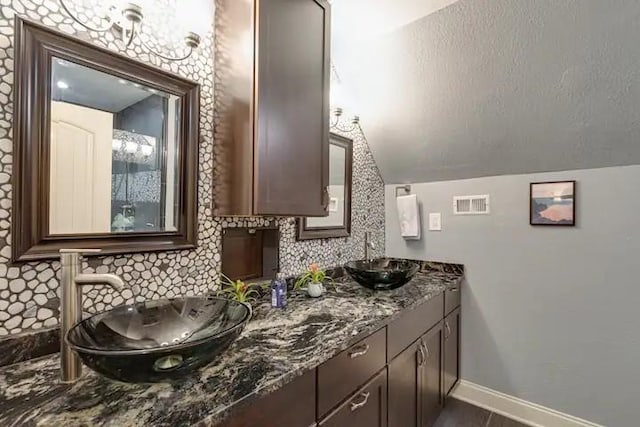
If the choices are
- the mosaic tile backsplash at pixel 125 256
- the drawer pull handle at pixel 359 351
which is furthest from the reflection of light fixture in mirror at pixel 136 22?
the drawer pull handle at pixel 359 351

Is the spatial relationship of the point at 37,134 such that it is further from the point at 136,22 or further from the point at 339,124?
the point at 339,124

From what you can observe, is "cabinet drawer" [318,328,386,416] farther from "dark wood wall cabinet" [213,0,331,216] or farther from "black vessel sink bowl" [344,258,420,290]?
"dark wood wall cabinet" [213,0,331,216]

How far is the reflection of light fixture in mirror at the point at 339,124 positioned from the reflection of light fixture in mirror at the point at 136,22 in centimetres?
89

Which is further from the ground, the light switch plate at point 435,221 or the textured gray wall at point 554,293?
the light switch plate at point 435,221

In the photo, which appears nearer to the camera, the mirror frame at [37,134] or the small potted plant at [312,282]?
the mirror frame at [37,134]

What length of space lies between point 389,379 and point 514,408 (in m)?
1.31

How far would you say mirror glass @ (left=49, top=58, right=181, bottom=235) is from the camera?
105cm

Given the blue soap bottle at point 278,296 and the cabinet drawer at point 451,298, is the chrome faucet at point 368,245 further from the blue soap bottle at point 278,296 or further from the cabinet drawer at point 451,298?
the blue soap bottle at point 278,296

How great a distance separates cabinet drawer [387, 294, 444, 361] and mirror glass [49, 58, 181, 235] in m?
1.07

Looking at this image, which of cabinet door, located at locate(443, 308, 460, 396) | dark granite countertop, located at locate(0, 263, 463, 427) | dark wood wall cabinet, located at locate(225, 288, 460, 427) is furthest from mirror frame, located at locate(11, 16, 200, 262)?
cabinet door, located at locate(443, 308, 460, 396)

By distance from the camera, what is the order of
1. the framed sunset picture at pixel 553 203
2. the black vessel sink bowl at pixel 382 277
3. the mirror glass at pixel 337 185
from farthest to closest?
the mirror glass at pixel 337 185
the framed sunset picture at pixel 553 203
the black vessel sink bowl at pixel 382 277

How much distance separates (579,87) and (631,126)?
35cm

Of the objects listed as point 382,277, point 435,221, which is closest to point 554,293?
point 435,221

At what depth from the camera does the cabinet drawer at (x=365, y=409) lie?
3.69 feet
